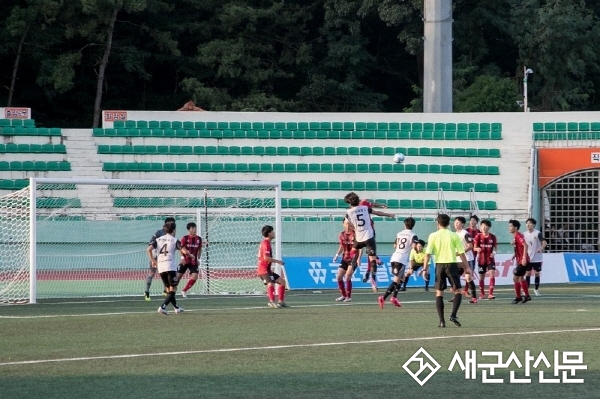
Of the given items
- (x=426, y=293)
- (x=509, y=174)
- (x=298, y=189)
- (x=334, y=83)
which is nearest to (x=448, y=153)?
(x=509, y=174)

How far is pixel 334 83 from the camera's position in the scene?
57031 mm

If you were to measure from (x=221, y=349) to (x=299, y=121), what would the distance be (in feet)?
88.9

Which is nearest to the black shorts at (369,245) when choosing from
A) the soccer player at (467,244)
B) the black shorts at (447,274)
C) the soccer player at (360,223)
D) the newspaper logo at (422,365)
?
the soccer player at (360,223)

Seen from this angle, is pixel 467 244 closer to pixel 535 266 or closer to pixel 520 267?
pixel 535 266

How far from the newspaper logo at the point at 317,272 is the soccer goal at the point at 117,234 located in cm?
148

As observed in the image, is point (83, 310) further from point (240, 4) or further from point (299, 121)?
point (240, 4)

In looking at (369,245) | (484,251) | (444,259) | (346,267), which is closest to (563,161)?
(484,251)

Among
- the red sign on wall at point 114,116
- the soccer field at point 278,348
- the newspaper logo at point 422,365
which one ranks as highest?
the red sign on wall at point 114,116

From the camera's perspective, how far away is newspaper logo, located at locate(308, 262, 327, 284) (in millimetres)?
30906

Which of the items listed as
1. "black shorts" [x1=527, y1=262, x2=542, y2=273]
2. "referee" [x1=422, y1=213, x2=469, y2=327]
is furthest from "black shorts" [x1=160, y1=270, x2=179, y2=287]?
"black shorts" [x1=527, y1=262, x2=542, y2=273]

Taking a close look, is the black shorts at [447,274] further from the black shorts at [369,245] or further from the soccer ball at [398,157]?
the soccer ball at [398,157]

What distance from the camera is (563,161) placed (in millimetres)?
38969

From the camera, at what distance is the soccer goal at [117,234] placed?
1064 inches

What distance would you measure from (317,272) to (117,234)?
7.33 metres
